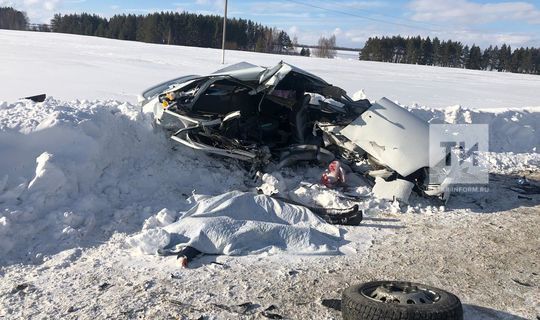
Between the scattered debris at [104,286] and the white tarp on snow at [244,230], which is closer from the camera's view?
the scattered debris at [104,286]

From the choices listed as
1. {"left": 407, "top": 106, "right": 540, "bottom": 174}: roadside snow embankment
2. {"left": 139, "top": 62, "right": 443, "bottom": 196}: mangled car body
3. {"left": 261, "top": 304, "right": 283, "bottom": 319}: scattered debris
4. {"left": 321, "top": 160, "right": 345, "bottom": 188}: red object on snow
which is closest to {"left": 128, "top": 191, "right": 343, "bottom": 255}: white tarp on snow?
{"left": 261, "top": 304, "right": 283, "bottom": 319}: scattered debris

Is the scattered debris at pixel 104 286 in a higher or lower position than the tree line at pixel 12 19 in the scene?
lower

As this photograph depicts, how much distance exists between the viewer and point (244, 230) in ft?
17.7

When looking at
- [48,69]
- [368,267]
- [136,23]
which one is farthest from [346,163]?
[136,23]

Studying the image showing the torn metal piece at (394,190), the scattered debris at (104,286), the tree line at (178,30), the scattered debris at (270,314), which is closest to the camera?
the scattered debris at (270,314)

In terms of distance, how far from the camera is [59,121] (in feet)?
22.1

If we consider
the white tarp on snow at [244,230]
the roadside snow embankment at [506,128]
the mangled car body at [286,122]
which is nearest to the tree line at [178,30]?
the roadside snow embankment at [506,128]

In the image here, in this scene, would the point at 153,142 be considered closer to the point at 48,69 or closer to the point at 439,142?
the point at 439,142

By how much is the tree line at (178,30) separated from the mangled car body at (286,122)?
205ft

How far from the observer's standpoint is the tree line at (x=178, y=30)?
69.9m

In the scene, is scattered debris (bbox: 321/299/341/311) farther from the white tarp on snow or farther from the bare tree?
the bare tree

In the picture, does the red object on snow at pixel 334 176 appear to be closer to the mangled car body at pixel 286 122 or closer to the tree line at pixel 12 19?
the mangled car body at pixel 286 122

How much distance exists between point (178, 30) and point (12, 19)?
3507 cm

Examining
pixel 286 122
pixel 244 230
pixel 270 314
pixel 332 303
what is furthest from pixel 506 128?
pixel 270 314
